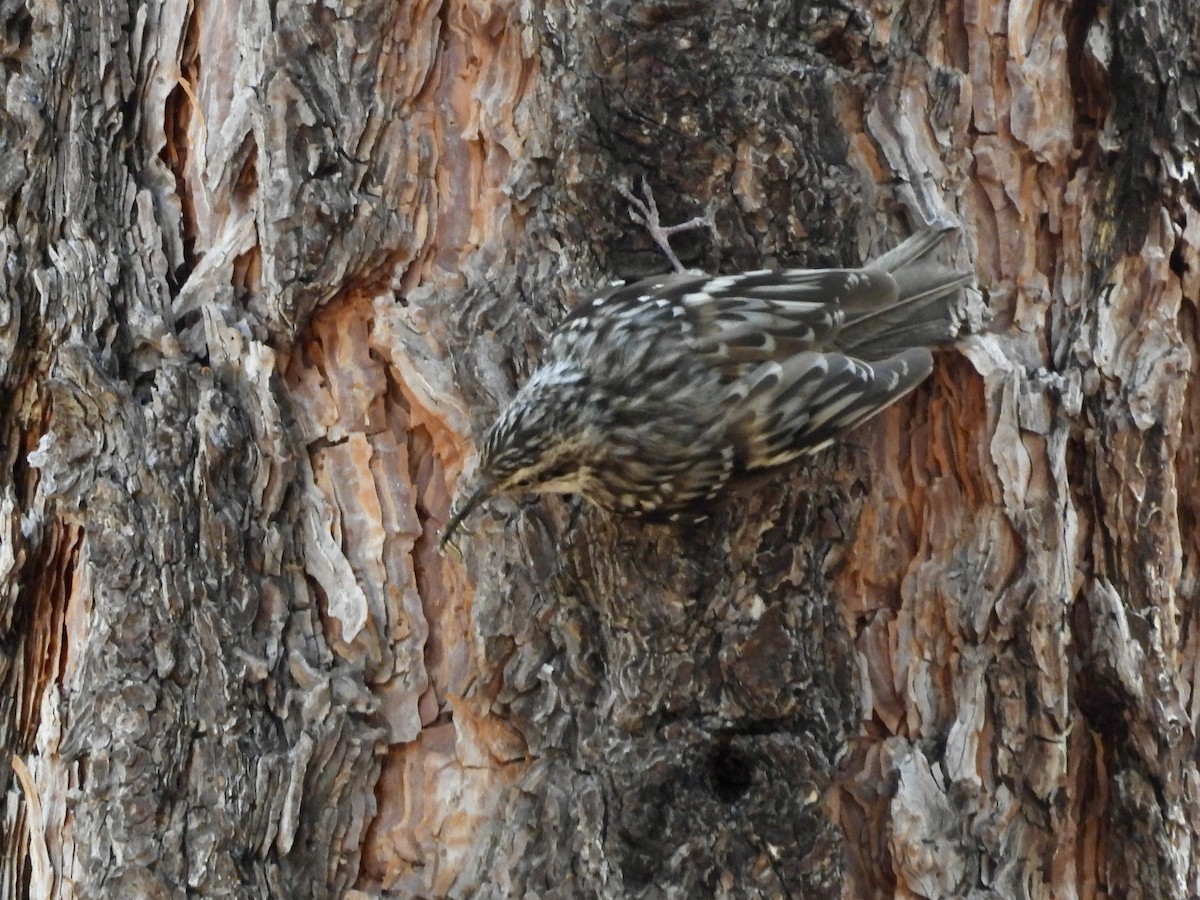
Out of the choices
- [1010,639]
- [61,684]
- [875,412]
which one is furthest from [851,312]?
[61,684]

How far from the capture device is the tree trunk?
1.99 m

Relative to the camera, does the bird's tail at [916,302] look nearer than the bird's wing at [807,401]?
No

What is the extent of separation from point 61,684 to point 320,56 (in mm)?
1191

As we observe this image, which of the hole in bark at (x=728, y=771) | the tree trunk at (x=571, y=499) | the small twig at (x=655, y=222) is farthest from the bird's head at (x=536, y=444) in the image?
the hole in bark at (x=728, y=771)

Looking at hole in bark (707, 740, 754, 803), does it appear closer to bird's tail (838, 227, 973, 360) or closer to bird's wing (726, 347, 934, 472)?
bird's wing (726, 347, 934, 472)

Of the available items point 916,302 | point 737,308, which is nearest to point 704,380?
point 737,308

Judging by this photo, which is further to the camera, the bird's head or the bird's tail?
the bird's tail

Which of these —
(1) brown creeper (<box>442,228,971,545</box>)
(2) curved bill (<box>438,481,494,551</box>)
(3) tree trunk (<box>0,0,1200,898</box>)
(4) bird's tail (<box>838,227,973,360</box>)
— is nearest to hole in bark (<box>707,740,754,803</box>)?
(3) tree trunk (<box>0,0,1200,898</box>)

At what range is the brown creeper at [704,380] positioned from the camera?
6.51 ft

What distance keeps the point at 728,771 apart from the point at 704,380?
2.17 feet

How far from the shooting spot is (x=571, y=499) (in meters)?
2.12

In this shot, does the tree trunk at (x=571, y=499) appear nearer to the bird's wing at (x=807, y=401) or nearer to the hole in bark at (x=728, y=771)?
the hole in bark at (x=728, y=771)

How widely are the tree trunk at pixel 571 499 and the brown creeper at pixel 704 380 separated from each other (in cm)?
8

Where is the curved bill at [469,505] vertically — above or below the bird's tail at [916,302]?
below
